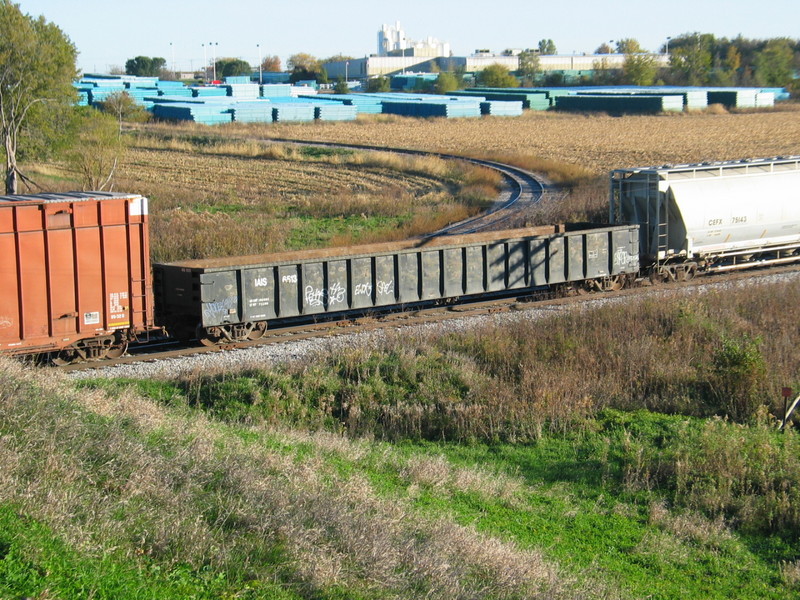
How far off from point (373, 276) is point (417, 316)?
143 centimetres

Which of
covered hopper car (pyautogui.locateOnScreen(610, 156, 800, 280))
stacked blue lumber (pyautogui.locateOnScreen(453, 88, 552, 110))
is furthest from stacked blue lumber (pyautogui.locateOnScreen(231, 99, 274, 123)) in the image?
covered hopper car (pyautogui.locateOnScreen(610, 156, 800, 280))

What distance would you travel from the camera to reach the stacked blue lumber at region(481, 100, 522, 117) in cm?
9662

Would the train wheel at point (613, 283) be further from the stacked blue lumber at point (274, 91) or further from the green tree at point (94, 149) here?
the stacked blue lumber at point (274, 91)

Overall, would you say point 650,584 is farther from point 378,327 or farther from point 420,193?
point 420,193

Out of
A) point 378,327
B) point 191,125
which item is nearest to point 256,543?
point 378,327

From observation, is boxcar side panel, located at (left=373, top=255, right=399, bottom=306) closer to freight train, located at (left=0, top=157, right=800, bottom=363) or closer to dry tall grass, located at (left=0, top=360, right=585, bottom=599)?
freight train, located at (left=0, top=157, right=800, bottom=363)

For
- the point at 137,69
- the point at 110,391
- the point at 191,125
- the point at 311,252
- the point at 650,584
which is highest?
the point at 137,69

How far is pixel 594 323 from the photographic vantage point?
1805 centimetres

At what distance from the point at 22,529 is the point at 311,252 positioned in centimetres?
1376

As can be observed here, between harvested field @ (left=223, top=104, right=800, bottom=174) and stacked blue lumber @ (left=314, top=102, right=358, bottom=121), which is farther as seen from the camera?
stacked blue lumber @ (left=314, top=102, right=358, bottom=121)

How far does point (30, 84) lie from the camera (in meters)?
34.9

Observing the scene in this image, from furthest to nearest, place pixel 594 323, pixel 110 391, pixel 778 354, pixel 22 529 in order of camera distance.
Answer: pixel 594 323 < pixel 778 354 < pixel 110 391 < pixel 22 529

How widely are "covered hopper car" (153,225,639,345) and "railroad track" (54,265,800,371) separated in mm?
305

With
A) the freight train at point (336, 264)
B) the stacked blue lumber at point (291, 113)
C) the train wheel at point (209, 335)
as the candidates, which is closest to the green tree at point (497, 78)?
the stacked blue lumber at point (291, 113)
